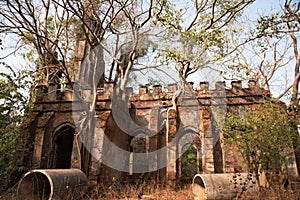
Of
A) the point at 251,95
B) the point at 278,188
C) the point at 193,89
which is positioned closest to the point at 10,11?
the point at 193,89

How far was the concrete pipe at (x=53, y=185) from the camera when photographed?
280 inches

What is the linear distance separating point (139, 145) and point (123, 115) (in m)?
1.99

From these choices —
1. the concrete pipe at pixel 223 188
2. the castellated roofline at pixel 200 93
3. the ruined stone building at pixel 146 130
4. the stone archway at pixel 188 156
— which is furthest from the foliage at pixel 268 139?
the castellated roofline at pixel 200 93

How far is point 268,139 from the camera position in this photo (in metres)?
6.66

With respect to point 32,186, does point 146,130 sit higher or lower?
higher

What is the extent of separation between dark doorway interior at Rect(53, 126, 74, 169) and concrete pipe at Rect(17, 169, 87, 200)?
4.83 metres

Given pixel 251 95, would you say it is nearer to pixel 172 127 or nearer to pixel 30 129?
pixel 172 127

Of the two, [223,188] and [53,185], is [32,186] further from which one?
[223,188]

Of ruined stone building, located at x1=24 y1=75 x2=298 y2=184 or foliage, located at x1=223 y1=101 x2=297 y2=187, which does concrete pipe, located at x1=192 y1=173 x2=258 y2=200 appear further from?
ruined stone building, located at x1=24 y1=75 x2=298 y2=184

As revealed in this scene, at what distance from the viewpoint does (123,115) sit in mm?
14008

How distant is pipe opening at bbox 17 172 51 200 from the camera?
7609mm

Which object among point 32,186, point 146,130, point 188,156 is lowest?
point 32,186

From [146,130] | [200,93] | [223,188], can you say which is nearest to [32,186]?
[223,188]

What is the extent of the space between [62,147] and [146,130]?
5.02 metres
